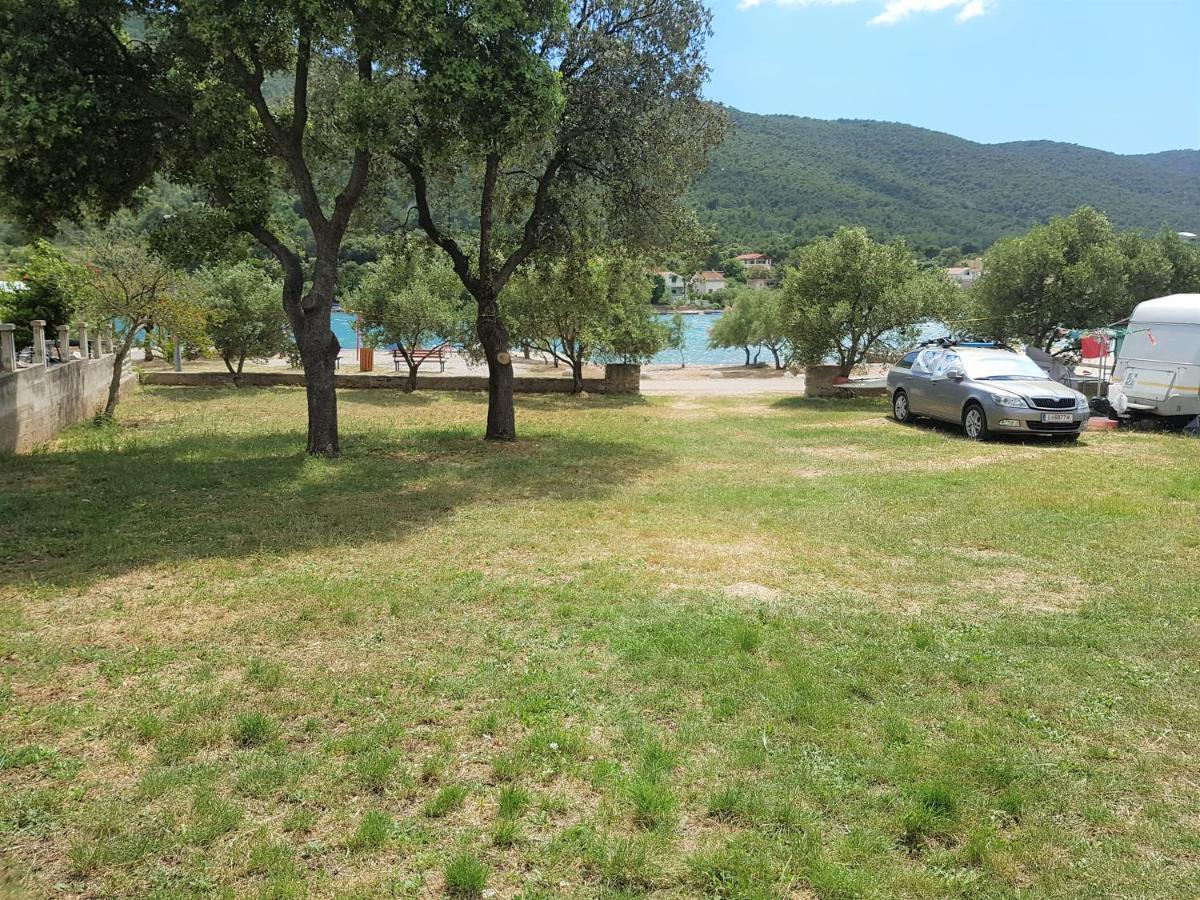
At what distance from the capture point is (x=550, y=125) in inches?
407

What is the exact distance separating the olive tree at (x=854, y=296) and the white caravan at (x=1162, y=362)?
19.3 ft

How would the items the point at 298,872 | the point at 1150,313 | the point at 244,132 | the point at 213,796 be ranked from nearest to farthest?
the point at 298,872, the point at 213,796, the point at 244,132, the point at 1150,313

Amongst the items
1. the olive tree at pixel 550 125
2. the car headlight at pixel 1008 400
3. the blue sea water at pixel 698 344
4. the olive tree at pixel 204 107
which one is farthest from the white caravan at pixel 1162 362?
the olive tree at pixel 204 107

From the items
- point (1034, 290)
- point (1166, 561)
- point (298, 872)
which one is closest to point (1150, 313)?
point (1034, 290)

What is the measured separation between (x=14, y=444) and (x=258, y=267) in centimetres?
1373

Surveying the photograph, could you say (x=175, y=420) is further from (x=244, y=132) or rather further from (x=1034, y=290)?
(x=1034, y=290)

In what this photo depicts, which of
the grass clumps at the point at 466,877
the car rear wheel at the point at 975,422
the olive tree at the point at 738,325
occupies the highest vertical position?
the olive tree at the point at 738,325

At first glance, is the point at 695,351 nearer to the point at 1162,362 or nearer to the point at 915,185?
the point at 915,185

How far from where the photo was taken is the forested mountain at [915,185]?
320 feet

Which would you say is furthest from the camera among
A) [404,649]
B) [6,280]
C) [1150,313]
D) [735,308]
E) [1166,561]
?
[735,308]

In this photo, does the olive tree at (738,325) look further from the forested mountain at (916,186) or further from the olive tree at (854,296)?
the forested mountain at (916,186)

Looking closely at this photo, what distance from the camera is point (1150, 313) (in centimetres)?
1476

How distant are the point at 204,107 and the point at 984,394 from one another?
41.9 ft

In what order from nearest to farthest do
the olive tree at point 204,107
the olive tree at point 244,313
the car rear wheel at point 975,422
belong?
the olive tree at point 204,107
the car rear wheel at point 975,422
the olive tree at point 244,313
